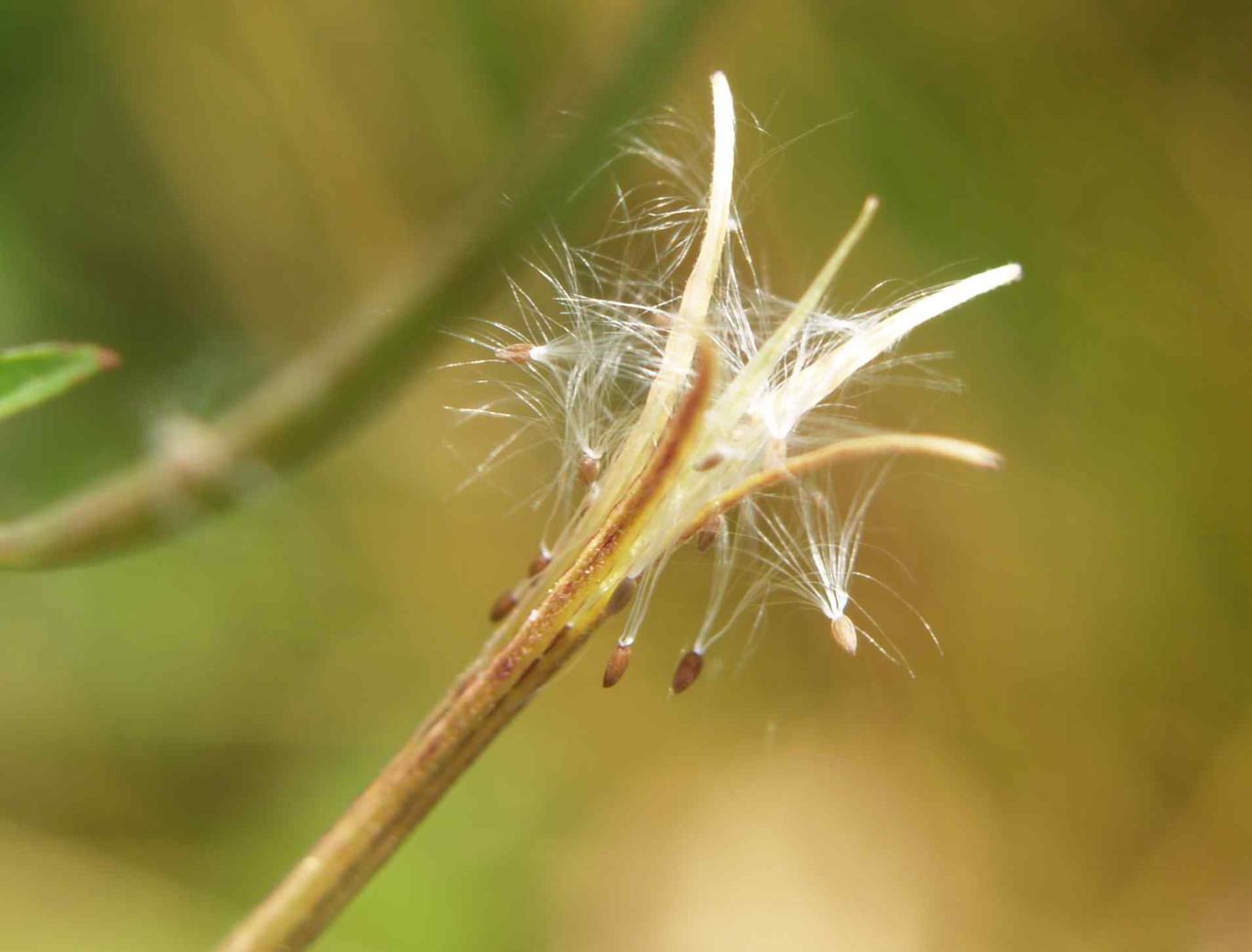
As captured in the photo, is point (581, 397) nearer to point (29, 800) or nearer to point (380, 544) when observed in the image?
point (380, 544)

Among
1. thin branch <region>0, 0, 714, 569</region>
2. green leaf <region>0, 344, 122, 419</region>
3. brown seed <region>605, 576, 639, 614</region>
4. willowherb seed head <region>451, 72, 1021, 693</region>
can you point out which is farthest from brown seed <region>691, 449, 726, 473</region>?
thin branch <region>0, 0, 714, 569</region>

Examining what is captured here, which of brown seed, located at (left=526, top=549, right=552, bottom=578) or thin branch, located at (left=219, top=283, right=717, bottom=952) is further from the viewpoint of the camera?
brown seed, located at (left=526, top=549, right=552, bottom=578)

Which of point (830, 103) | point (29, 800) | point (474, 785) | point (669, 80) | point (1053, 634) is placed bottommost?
point (29, 800)

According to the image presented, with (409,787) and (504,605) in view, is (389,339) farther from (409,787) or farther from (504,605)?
(409,787)

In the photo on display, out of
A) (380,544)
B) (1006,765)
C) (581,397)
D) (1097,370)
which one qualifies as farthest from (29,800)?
(1097,370)

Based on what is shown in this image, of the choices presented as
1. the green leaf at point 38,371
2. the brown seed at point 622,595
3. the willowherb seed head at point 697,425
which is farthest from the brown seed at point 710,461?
the green leaf at point 38,371

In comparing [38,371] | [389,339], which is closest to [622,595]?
[38,371]

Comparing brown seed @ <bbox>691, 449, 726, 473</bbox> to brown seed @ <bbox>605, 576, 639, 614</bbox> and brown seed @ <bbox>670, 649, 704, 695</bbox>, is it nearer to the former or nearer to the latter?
brown seed @ <bbox>605, 576, 639, 614</bbox>
